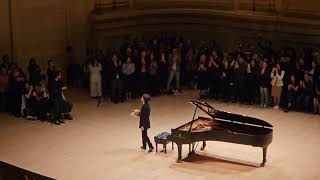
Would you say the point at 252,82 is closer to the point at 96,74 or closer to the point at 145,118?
the point at 96,74

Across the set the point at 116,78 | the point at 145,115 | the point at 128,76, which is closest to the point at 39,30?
the point at 116,78

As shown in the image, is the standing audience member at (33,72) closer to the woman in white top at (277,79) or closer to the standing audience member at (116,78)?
the standing audience member at (116,78)

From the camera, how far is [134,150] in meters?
14.5

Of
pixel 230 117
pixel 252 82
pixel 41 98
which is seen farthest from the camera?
pixel 252 82

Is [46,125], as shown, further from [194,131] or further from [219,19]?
[219,19]

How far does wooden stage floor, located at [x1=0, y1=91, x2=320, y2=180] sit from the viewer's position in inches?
523

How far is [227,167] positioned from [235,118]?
3.29 feet

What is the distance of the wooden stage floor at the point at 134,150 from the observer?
1328cm

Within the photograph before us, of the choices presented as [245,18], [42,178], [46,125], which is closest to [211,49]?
[245,18]

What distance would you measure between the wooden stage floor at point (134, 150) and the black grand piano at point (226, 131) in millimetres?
570

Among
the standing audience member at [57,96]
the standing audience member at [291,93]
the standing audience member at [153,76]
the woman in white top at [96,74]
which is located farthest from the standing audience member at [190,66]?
the standing audience member at [57,96]

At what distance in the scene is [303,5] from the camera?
19.8 metres

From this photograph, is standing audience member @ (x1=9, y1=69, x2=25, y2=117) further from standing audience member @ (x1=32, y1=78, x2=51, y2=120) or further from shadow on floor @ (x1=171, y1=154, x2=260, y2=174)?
shadow on floor @ (x1=171, y1=154, x2=260, y2=174)

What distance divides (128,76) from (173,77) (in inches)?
62.2
